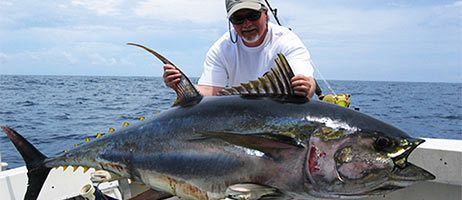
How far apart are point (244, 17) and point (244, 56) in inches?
17.5

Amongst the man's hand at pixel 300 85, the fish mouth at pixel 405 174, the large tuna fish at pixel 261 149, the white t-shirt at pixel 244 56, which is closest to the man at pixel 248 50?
the white t-shirt at pixel 244 56

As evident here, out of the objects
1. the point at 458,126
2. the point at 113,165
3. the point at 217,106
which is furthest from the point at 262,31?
the point at 458,126

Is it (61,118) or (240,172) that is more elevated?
(240,172)

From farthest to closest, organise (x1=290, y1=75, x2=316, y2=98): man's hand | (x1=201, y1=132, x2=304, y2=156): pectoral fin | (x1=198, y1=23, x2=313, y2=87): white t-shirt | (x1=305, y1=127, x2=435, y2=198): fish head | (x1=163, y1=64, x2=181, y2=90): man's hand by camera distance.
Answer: (x1=198, y1=23, x2=313, y2=87): white t-shirt
(x1=163, y1=64, x2=181, y2=90): man's hand
(x1=290, y1=75, x2=316, y2=98): man's hand
(x1=201, y1=132, x2=304, y2=156): pectoral fin
(x1=305, y1=127, x2=435, y2=198): fish head

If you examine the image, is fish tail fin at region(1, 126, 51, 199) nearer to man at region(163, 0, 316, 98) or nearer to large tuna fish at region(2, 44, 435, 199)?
large tuna fish at region(2, 44, 435, 199)

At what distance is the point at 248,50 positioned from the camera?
3543 mm

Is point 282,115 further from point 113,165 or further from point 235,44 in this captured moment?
point 235,44

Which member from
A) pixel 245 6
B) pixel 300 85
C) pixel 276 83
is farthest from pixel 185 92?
pixel 245 6

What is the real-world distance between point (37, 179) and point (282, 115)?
1.69 m

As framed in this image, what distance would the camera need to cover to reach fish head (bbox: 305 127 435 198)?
71.3 inches

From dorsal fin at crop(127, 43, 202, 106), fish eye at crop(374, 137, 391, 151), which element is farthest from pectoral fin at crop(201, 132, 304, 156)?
dorsal fin at crop(127, 43, 202, 106)

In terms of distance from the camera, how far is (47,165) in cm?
274

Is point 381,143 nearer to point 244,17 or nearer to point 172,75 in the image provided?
point 172,75

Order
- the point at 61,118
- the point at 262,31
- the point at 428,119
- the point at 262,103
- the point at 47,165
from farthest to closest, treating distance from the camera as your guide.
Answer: the point at 428,119, the point at 61,118, the point at 262,31, the point at 47,165, the point at 262,103
